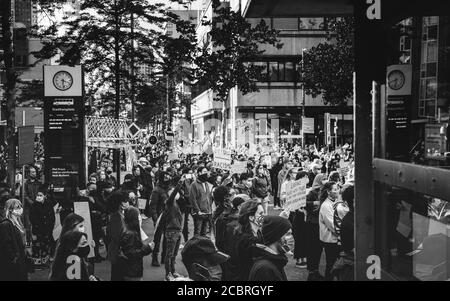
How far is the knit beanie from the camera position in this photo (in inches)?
197

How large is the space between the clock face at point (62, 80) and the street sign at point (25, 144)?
1028 millimetres

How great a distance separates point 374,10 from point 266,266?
6.96ft

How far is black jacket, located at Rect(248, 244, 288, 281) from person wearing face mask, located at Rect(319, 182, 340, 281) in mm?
5197

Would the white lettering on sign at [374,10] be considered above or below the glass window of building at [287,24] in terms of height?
below

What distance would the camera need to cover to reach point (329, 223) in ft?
33.0

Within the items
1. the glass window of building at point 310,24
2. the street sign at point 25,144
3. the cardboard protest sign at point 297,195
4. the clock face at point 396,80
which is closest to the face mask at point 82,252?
the clock face at point 396,80

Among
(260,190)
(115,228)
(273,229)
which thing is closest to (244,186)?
(260,190)

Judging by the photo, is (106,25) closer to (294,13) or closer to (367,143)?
(294,13)

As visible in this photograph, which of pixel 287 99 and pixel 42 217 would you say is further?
pixel 287 99

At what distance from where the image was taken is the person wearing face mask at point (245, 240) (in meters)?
5.60

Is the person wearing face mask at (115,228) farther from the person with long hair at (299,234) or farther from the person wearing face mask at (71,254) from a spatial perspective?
the person with long hair at (299,234)

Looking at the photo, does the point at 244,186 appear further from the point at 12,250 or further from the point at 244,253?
the point at 244,253

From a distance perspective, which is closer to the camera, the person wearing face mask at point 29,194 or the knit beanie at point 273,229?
the knit beanie at point 273,229

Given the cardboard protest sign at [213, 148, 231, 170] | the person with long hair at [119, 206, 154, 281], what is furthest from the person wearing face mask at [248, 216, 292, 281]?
the cardboard protest sign at [213, 148, 231, 170]
